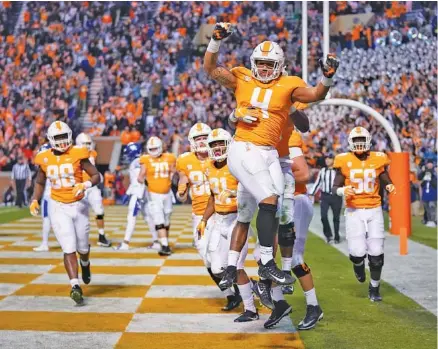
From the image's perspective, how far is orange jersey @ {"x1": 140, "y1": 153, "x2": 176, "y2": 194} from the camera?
38.7ft

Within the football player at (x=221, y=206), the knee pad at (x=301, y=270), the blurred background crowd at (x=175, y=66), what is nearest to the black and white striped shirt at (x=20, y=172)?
the blurred background crowd at (x=175, y=66)

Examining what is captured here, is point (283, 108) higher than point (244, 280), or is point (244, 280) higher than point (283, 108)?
point (283, 108)

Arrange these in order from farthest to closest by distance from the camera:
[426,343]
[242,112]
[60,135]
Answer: [60,135]
[426,343]
[242,112]

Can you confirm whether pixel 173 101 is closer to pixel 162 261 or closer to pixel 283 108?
pixel 162 261

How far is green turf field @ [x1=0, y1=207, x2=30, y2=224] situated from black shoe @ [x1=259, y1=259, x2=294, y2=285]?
14.7 m

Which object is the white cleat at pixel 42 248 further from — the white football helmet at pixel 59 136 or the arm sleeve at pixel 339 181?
the arm sleeve at pixel 339 181

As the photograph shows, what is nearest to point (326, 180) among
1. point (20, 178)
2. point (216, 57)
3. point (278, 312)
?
point (278, 312)

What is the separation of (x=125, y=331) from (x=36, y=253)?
6.05m

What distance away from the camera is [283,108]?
17.4 feet

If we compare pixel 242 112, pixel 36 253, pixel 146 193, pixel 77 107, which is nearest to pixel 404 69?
pixel 77 107

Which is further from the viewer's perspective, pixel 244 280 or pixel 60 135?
pixel 60 135

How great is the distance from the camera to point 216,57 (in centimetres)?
522

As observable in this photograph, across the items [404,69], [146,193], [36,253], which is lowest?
[36,253]

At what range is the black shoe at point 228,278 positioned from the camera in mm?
5289
